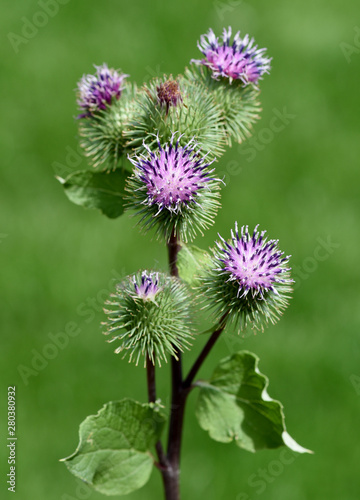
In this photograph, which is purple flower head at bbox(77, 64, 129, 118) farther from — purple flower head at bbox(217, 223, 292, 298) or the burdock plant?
purple flower head at bbox(217, 223, 292, 298)

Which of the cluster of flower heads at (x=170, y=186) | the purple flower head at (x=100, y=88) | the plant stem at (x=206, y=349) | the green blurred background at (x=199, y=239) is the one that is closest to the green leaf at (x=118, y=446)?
the plant stem at (x=206, y=349)

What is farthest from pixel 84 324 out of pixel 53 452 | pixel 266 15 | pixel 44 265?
pixel 266 15

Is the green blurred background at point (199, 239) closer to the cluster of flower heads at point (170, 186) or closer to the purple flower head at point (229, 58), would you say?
the purple flower head at point (229, 58)

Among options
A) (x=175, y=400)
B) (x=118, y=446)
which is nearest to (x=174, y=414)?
(x=175, y=400)

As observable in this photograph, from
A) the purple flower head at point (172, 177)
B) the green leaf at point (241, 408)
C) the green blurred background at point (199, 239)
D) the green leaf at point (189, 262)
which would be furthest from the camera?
the green blurred background at point (199, 239)

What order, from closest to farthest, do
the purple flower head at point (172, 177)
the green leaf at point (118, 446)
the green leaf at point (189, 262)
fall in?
the purple flower head at point (172, 177) → the green leaf at point (118, 446) → the green leaf at point (189, 262)
